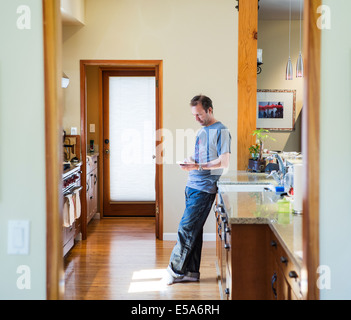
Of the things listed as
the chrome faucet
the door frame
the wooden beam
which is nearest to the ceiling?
the wooden beam

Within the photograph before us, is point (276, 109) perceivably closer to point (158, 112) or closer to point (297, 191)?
point (158, 112)

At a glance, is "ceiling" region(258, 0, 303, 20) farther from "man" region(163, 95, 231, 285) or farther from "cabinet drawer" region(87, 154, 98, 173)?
"cabinet drawer" region(87, 154, 98, 173)

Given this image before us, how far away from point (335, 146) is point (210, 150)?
237 cm

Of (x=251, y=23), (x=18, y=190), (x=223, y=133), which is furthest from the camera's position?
(x=251, y=23)

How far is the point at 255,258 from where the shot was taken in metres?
2.45

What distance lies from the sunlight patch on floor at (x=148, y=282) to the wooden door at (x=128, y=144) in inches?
98.5

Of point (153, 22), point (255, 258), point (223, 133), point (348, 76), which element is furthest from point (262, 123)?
point (348, 76)

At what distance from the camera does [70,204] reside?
425cm

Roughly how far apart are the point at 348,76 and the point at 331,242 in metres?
0.49

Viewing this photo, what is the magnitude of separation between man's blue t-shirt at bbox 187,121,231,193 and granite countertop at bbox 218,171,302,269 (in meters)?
0.11

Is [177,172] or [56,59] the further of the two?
[177,172]

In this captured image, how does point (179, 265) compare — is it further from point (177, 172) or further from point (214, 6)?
point (214, 6)

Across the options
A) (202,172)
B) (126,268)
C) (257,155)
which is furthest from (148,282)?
(257,155)

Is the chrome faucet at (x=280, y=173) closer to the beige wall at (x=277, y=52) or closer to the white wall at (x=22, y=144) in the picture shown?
the white wall at (x=22, y=144)
